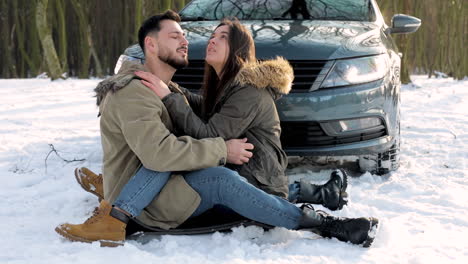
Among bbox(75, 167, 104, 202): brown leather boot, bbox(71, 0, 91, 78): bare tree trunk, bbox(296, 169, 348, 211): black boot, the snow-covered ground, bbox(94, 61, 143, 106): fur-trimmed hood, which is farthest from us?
bbox(71, 0, 91, 78): bare tree trunk

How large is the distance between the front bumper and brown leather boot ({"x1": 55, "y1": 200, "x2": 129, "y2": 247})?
161 centimetres

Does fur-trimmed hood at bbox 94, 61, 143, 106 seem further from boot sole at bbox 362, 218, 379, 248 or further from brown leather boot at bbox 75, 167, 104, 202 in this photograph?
boot sole at bbox 362, 218, 379, 248

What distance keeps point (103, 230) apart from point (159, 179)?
377 mm

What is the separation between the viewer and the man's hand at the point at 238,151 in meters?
3.08

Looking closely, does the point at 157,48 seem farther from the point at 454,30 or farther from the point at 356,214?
the point at 454,30

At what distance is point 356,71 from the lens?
4188mm

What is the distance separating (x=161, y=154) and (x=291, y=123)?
151 centimetres

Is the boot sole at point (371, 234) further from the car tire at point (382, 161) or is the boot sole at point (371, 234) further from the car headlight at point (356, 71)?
the car tire at point (382, 161)

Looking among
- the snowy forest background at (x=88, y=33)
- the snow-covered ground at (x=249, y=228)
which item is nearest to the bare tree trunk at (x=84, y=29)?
the snowy forest background at (x=88, y=33)

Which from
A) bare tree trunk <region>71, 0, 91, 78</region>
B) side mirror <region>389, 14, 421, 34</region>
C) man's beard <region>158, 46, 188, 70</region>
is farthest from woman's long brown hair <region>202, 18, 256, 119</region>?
bare tree trunk <region>71, 0, 91, 78</region>

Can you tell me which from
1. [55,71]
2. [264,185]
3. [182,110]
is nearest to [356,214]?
[264,185]

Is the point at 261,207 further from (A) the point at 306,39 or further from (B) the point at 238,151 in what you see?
(A) the point at 306,39

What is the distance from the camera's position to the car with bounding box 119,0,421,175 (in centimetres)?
409

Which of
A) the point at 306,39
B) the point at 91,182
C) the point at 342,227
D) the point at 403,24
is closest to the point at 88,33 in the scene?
the point at 403,24
